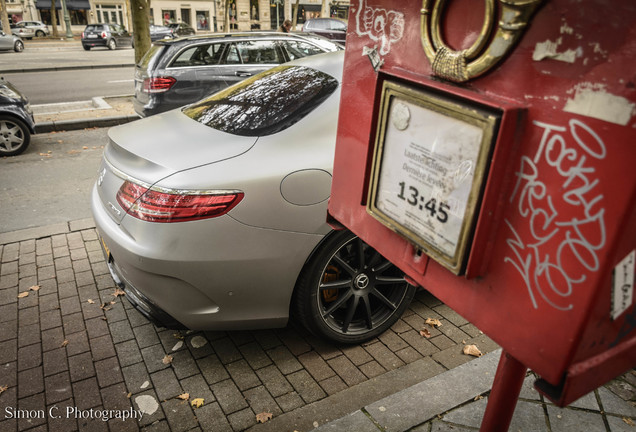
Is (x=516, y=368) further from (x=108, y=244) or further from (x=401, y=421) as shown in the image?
(x=108, y=244)

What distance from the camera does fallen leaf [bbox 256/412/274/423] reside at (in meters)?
2.64

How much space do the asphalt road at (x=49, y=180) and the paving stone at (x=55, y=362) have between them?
87.6 inches

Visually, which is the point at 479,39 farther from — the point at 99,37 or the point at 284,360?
the point at 99,37

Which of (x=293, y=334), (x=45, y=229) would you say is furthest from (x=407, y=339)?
(x=45, y=229)

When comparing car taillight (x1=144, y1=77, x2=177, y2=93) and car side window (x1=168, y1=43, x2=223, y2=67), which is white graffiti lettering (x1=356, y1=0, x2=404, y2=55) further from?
car side window (x1=168, y1=43, x2=223, y2=67)

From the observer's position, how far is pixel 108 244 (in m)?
2.91

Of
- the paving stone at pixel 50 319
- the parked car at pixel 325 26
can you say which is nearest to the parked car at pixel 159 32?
the parked car at pixel 325 26

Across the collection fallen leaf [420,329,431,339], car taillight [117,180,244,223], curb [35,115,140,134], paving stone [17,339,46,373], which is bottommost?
curb [35,115,140,134]

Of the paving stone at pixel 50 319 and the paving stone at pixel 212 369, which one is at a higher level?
the paving stone at pixel 212 369

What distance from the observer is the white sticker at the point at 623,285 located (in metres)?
1.02

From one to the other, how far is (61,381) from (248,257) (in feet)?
4.57

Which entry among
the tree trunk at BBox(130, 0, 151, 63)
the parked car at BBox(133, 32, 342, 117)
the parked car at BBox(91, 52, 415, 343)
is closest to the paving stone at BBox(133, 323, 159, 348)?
the parked car at BBox(91, 52, 415, 343)

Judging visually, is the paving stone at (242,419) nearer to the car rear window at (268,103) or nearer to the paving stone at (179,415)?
the paving stone at (179,415)

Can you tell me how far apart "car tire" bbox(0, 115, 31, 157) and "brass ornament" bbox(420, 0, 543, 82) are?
24.2ft
